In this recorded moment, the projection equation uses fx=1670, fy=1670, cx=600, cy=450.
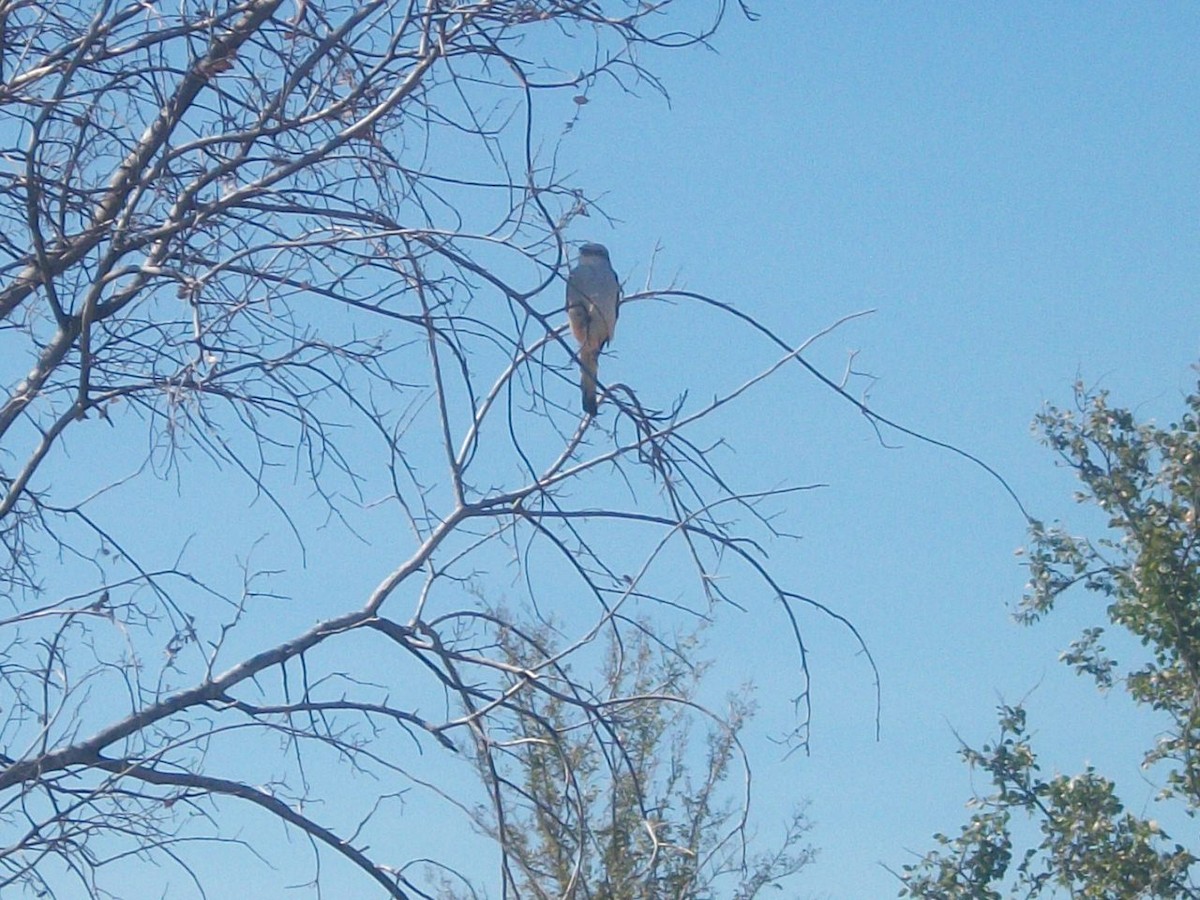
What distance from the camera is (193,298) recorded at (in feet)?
12.8

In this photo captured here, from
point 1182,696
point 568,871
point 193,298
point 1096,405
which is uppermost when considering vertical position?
point 1096,405

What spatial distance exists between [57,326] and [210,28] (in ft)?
2.64

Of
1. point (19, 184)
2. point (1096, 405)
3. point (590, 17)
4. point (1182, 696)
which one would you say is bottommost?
point (19, 184)

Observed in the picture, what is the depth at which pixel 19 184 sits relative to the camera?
3943 mm

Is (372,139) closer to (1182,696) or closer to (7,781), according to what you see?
(7,781)

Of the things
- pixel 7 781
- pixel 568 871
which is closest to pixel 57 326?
pixel 7 781

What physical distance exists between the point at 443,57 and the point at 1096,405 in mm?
7077

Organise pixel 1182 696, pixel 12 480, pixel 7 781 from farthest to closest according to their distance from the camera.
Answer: pixel 1182 696, pixel 12 480, pixel 7 781

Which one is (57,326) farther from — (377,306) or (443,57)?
(443,57)

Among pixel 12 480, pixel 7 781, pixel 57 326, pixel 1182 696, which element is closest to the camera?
pixel 7 781

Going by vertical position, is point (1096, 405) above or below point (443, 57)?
above

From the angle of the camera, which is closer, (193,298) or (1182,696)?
(193,298)

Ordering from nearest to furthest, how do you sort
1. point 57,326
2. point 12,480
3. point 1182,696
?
1. point 57,326
2. point 12,480
3. point 1182,696

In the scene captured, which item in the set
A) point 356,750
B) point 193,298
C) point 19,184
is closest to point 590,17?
point 193,298
